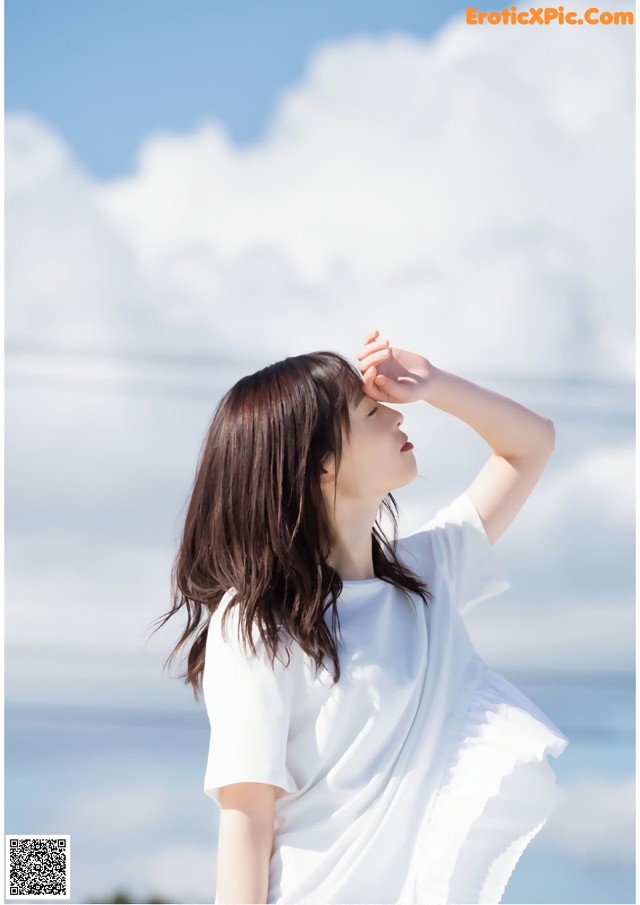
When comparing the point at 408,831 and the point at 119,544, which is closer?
the point at 408,831

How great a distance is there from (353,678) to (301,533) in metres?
0.16

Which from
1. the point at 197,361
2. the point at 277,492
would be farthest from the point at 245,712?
the point at 197,361

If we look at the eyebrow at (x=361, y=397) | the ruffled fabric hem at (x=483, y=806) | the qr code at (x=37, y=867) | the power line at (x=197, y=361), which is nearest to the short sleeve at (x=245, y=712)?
the ruffled fabric hem at (x=483, y=806)

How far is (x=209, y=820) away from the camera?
2281 millimetres

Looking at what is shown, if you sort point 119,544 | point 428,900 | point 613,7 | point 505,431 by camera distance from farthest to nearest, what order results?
point 119,544, point 613,7, point 505,431, point 428,900

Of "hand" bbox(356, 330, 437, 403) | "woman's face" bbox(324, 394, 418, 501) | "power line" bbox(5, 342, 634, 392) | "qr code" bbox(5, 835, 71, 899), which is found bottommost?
"qr code" bbox(5, 835, 71, 899)

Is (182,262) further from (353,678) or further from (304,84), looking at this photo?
(353,678)

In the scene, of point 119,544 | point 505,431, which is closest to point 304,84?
point 119,544

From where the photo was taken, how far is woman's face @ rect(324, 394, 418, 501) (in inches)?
44.3

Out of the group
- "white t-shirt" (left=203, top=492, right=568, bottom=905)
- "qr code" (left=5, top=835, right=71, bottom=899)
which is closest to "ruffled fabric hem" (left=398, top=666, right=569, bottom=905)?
"white t-shirt" (left=203, top=492, right=568, bottom=905)

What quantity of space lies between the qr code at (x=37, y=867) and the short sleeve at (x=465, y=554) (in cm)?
94

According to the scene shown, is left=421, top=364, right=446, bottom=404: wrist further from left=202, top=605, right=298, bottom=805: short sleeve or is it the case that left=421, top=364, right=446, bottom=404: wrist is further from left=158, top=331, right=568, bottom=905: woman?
left=202, top=605, right=298, bottom=805: short sleeve

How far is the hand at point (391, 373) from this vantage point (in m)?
1.13

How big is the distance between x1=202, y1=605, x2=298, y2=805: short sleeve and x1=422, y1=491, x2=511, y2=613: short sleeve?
0.28 metres
